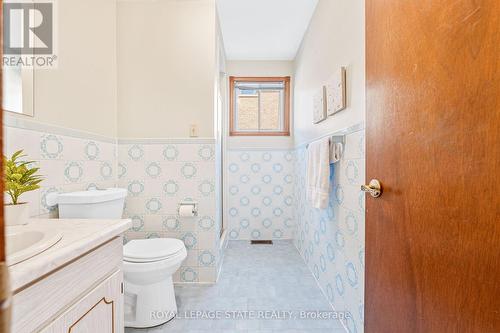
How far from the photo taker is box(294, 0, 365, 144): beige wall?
52.1 inches

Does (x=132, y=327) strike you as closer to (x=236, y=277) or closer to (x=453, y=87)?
(x=236, y=277)

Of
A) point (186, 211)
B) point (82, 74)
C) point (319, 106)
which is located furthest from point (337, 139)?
point (82, 74)

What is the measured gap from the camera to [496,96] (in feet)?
1.56

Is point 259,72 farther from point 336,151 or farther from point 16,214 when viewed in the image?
point 16,214

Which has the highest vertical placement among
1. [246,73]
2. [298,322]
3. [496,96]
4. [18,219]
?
[246,73]

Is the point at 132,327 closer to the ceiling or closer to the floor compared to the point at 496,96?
closer to the floor

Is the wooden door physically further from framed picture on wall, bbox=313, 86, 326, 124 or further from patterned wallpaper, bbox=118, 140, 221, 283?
patterned wallpaper, bbox=118, 140, 221, 283

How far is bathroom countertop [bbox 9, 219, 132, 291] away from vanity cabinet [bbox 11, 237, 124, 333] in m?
0.03

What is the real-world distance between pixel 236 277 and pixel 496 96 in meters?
2.13

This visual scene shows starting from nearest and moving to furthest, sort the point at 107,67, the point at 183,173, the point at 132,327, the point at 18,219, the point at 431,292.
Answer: the point at 431,292 → the point at 18,219 → the point at 132,327 → the point at 107,67 → the point at 183,173

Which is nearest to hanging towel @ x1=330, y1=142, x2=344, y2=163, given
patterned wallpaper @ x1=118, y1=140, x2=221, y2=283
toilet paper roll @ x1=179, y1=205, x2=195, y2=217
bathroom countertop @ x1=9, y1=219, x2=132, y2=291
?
patterned wallpaper @ x1=118, y1=140, x2=221, y2=283

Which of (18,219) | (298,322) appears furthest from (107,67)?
(298,322)

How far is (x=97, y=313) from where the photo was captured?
754mm

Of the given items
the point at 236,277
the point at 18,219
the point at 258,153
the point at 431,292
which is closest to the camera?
the point at 431,292
